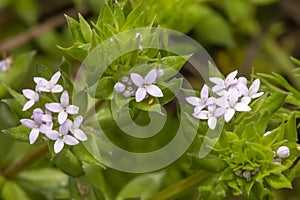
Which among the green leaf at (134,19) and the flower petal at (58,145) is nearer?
the flower petal at (58,145)

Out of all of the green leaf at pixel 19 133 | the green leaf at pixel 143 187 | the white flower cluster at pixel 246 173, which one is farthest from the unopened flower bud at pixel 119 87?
the green leaf at pixel 143 187

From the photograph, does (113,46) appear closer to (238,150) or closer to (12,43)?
(238,150)

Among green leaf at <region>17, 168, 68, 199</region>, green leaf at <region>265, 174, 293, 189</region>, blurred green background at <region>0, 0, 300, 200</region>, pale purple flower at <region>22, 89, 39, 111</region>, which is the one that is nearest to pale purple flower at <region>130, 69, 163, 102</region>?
pale purple flower at <region>22, 89, 39, 111</region>

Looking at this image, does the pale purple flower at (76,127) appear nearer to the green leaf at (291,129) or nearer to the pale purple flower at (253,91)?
the pale purple flower at (253,91)

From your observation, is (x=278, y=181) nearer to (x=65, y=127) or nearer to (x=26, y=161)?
(x=65, y=127)

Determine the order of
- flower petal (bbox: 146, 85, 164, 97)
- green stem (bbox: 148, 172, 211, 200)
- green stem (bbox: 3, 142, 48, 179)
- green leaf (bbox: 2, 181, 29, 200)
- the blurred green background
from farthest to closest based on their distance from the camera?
the blurred green background, green leaf (bbox: 2, 181, 29, 200), green stem (bbox: 3, 142, 48, 179), green stem (bbox: 148, 172, 211, 200), flower petal (bbox: 146, 85, 164, 97)

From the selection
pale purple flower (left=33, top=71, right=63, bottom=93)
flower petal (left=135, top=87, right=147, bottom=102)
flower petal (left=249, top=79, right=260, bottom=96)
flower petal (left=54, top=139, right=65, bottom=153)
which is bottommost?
flower petal (left=54, top=139, right=65, bottom=153)

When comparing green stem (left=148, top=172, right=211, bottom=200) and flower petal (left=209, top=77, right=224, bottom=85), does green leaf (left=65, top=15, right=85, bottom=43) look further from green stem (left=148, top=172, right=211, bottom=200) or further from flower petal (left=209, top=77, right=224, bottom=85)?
green stem (left=148, top=172, right=211, bottom=200)

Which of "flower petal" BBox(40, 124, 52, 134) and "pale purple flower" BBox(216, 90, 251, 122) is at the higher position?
"flower petal" BBox(40, 124, 52, 134)
